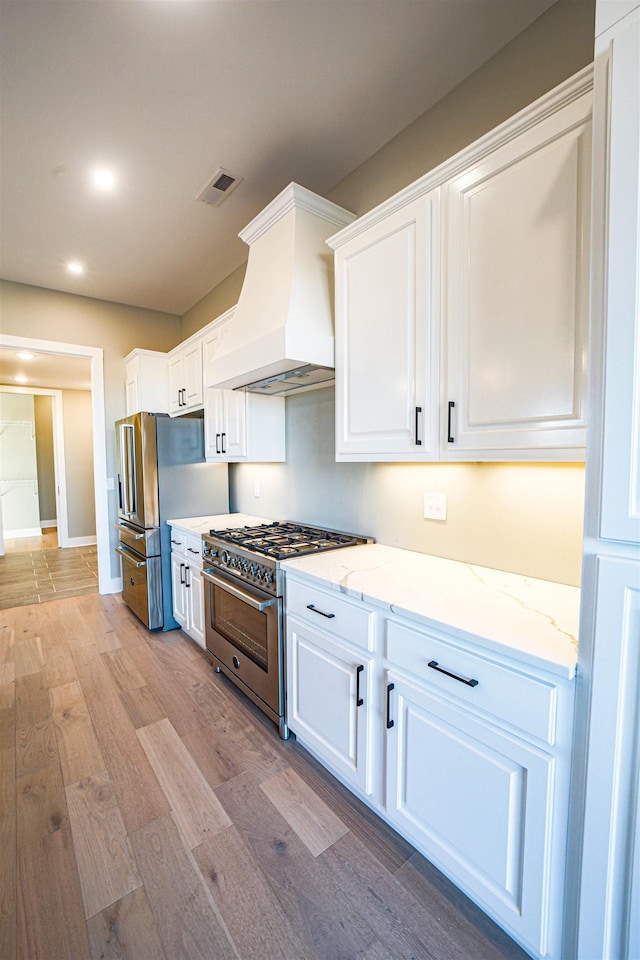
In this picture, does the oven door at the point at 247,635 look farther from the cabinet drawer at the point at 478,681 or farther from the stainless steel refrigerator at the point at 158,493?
the stainless steel refrigerator at the point at 158,493

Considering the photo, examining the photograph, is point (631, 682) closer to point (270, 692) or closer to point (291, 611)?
point (291, 611)

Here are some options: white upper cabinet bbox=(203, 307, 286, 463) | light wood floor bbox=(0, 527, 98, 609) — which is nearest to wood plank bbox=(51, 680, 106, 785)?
white upper cabinet bbox=(203, 307, 286, 463)

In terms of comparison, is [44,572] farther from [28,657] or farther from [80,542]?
[28,657]

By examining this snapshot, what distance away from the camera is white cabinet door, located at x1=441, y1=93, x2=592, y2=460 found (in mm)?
1131

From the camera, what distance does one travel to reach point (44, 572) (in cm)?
507

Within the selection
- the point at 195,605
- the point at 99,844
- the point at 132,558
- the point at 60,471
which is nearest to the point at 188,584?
the point at 195,605

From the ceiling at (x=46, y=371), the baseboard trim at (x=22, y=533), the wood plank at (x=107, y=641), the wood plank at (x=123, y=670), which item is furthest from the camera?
the baseboard trim at (x=22, y=533)

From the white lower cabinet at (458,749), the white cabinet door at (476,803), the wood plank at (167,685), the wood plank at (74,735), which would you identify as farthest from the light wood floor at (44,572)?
the white cabinet door at (476,803)

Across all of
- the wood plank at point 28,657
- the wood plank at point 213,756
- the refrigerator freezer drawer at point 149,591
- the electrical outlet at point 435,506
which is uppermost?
the electrical outlet at point 435,506

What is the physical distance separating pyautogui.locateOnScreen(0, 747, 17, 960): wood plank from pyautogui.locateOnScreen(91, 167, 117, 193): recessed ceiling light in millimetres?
3105

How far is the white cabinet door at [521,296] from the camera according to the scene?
113 centimetres

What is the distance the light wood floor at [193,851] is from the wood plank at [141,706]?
0.01 metres

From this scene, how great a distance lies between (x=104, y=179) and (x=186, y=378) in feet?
4.78

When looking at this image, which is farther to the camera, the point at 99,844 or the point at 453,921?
the point at 99,844
